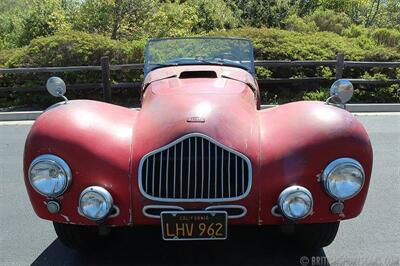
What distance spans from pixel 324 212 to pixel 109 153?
4.83 ft

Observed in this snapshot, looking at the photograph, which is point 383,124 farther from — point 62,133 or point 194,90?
point 62,133

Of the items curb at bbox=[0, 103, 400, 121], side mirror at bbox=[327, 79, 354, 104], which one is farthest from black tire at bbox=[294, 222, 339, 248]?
curb at bbox=[0, 103, 400, 121]

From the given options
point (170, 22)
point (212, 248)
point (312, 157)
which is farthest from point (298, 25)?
point (312, 157)

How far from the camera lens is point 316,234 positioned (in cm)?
376

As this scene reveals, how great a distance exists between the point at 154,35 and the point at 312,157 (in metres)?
11.7

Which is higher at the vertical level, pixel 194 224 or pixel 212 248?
pixel 194 224

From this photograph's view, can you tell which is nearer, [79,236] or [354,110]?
[79,236]

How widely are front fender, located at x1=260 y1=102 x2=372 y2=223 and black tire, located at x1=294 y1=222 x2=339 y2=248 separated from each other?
0.35m

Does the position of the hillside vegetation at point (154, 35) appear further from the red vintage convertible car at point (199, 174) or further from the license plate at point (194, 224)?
the license plate at point (194, 224)

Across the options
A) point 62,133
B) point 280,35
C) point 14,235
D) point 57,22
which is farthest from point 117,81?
point 62,133

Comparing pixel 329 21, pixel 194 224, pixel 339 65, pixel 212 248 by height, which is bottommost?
pixel 329 21

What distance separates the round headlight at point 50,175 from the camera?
330cm

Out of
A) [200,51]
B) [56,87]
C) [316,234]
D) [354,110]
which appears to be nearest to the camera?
[316,234]

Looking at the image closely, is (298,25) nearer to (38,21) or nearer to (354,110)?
(38,21)
